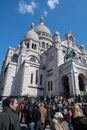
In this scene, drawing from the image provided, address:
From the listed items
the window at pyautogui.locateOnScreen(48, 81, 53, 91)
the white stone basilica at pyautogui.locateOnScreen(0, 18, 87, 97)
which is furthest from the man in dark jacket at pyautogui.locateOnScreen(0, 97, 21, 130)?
the window at pyautogui.locateOnScreen(48, 81, 53, 91)

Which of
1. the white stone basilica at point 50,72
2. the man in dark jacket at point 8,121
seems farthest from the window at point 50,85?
the man in dark jacket at point 8,121

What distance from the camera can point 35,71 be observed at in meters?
31.5

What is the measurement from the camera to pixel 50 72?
30.7m

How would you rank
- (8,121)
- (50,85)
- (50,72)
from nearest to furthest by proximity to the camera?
(8,121) < (50,85) < (50,72)

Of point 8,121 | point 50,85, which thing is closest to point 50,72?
point 50,85

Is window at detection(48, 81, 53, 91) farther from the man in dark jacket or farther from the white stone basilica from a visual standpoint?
the man in dark jacket

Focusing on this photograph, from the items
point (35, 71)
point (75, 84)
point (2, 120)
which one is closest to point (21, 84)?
point (35, 71)

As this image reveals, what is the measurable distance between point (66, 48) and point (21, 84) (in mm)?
16329

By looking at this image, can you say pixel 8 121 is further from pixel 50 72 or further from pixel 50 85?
pixel 50 72

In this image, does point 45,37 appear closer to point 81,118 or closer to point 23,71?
point 23,71

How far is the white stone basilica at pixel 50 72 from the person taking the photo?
25516 mm

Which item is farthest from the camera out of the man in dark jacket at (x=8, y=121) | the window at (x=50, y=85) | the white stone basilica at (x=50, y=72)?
the window at (x=50, y=85)

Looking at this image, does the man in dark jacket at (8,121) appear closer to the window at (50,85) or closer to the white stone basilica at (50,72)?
the white stone basilica at (50,72)

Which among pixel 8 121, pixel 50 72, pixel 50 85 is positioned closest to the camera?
pixel 8 121
